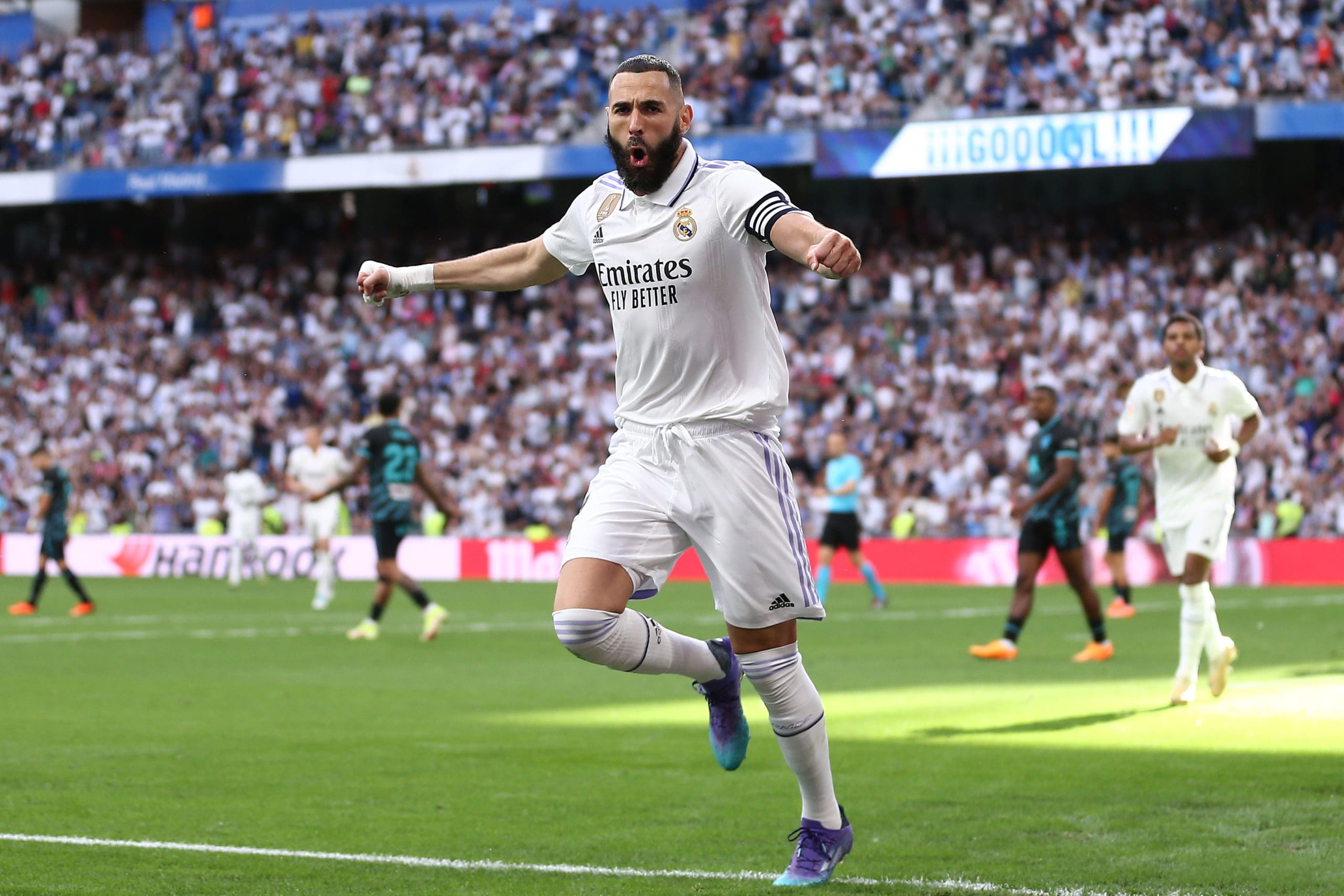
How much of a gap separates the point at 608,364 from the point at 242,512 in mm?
8255

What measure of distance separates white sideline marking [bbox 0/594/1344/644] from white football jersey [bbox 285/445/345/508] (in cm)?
342

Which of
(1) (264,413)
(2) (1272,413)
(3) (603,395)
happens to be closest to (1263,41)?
(2) (1272,413)

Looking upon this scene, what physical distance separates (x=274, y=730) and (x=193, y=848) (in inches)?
158

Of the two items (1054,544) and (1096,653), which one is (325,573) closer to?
(1054,544)

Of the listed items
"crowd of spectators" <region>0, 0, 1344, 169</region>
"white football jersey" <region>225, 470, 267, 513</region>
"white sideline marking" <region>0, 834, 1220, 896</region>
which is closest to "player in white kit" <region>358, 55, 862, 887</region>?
"white sideline marking" <region>0, 834, 1220, 896</region>

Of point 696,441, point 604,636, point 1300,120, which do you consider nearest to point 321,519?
point 1300,120

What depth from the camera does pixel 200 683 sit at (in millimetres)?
13688

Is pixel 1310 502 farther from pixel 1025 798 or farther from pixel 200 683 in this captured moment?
pixel 1025 798

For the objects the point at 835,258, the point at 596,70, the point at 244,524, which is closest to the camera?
the point at 835,258

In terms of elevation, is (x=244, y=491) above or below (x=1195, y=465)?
below

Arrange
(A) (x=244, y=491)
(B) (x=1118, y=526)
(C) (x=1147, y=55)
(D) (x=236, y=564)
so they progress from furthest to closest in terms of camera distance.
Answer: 1. (C) (x=1147, y=55)
2. (A) (x=244, y=491)
3. (D) (x=236, y=564)
4. (B) (x=1118, y=526)

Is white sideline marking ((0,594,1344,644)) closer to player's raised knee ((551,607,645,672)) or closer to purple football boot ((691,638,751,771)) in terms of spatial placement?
purple football boot ((691,638,751,771))

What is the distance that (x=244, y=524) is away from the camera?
1187 inches

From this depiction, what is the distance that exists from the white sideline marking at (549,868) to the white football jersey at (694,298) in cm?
155
